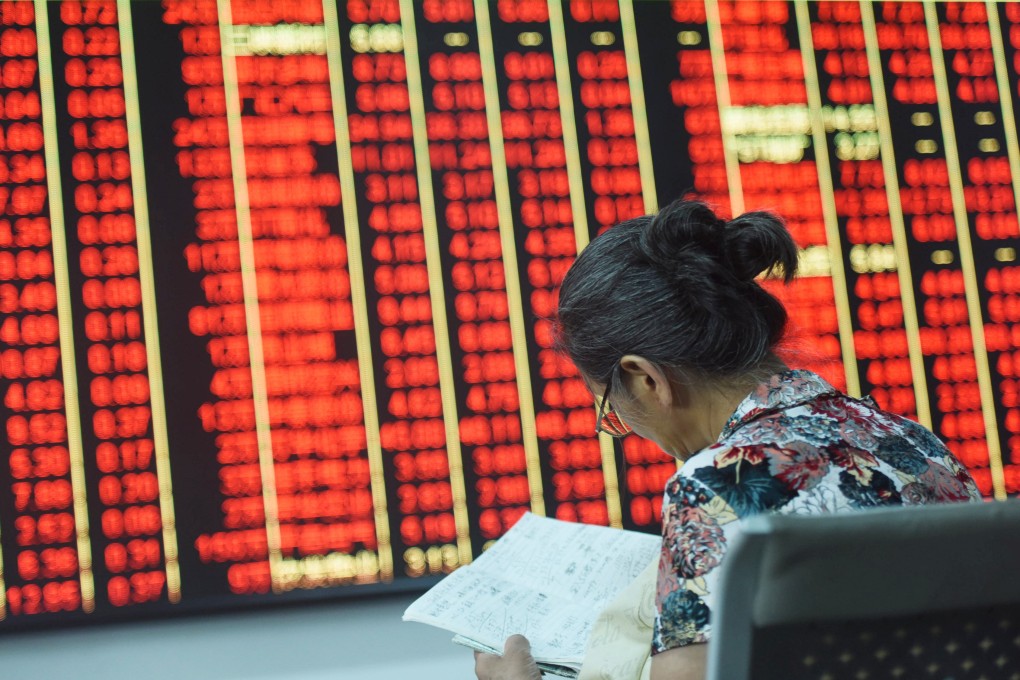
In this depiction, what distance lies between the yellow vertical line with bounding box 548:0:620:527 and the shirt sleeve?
0.76 meters

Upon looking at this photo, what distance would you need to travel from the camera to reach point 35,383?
1.19 m

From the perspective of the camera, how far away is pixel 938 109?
144 cm

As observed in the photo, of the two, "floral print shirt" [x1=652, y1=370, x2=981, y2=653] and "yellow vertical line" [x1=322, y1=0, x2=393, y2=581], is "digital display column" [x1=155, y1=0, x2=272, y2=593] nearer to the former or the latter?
"yellow vertical line" [x1=322, y1=0, x2=393, y2=581]

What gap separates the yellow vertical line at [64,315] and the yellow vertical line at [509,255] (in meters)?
0.60

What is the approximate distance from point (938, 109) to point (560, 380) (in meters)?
0.76

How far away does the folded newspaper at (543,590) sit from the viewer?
814 mm

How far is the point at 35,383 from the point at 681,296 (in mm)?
922

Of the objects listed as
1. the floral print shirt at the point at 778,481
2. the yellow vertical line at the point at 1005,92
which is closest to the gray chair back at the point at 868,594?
the floral print shirt at the point at 778,481

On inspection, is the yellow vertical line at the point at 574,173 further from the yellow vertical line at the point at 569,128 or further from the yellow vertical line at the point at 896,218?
the yellow vertical line at the point at 896,218

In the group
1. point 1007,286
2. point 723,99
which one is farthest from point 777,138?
point 1007,286

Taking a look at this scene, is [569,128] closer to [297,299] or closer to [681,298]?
[297,299]

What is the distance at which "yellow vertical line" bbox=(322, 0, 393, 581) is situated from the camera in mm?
1251

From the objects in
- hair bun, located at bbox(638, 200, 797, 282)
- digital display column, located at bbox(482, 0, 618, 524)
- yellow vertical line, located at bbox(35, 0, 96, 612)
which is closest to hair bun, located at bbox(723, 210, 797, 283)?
hair bun, located at bbox(638, 200, 797, 282)

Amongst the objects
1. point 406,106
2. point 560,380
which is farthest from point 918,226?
point 406,106
